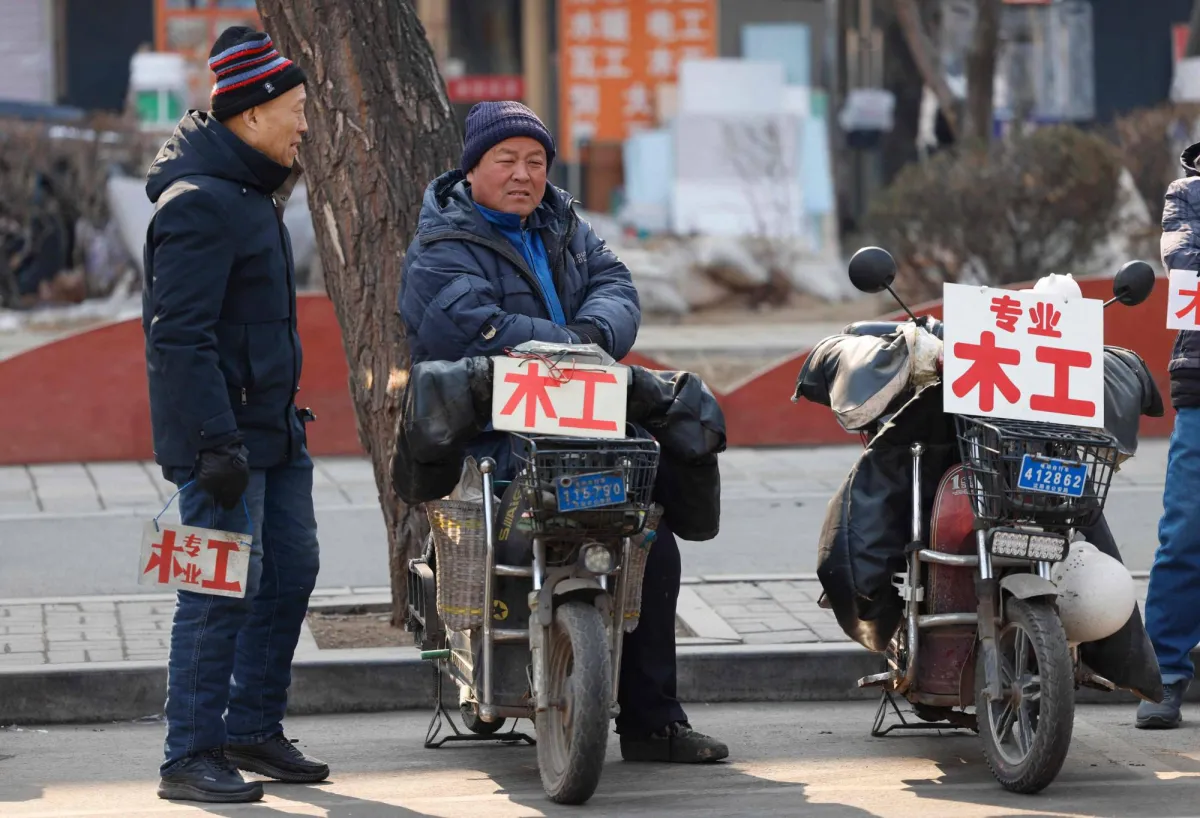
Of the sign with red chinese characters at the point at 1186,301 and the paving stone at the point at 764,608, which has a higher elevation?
the sign with red chinese characters at the point at 1186,301

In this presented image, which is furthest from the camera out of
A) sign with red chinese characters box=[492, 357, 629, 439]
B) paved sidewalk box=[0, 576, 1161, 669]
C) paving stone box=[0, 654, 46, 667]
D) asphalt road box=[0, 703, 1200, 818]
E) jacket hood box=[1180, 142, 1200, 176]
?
paved sidewalk box=[0, 576, 1161, 669]

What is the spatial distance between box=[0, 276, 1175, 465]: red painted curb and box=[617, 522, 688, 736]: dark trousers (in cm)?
480

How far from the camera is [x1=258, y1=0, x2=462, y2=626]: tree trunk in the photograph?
6.73 m

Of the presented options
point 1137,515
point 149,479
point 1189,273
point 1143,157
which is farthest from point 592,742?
point 1143,157

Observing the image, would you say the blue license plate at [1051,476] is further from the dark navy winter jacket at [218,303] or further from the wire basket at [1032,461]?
the dark navy winter jacket at [218,303]

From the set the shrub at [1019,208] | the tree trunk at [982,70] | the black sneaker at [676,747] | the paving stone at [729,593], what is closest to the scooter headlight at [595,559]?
the black sneaker at [676,747]

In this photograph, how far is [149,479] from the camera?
1038 centimetres

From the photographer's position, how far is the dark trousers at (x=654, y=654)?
5.59 metres

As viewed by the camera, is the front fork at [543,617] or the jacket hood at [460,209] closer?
the front fork at [543,617]

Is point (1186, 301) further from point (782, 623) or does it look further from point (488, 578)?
point (488, 578)

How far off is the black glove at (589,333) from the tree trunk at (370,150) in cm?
140

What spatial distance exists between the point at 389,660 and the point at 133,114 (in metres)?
12.8

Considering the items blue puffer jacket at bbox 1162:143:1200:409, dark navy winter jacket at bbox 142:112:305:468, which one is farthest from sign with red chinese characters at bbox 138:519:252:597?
blue puffer jacket at bbox 1162:143:1200:409

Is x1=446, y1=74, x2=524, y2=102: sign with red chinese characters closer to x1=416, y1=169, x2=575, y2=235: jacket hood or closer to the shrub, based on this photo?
the shrub
